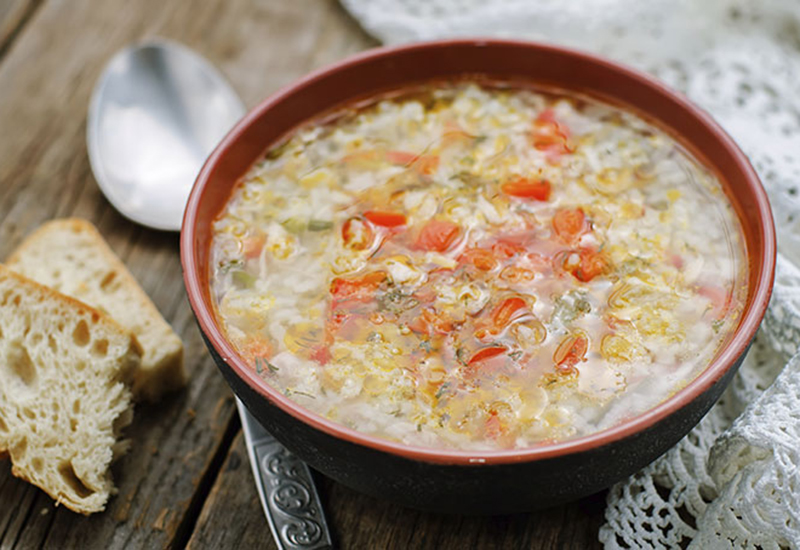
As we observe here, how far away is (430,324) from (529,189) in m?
0.41

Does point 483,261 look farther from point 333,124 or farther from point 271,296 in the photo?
point 333,124

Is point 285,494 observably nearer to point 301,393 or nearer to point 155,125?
point 301,393

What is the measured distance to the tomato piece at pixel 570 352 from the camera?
1.67 metres

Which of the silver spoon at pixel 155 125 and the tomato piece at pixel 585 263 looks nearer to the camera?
the tomato piece at pixel 585 263

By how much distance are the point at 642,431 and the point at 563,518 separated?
424mm

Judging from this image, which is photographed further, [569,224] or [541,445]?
[569,224]

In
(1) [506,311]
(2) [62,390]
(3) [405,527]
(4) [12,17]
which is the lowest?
(3) [405,527]

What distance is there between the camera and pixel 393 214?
1946 mm

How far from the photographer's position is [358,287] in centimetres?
181

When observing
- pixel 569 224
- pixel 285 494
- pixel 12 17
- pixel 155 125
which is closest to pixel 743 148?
pixel 569 224

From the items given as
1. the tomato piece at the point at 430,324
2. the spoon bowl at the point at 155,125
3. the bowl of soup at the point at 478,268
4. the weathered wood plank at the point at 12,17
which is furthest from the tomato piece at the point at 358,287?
the weathered wood plank at the point at 12,17

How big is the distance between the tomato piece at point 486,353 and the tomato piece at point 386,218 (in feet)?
1.20

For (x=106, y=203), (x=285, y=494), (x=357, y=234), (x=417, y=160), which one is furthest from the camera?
(x=106, y=203)

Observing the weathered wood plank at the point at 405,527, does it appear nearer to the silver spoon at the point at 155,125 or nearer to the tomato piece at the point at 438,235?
the tomato piece at the point at 438,235
